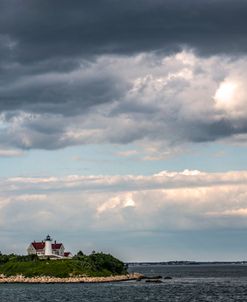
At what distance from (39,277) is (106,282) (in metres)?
21.2

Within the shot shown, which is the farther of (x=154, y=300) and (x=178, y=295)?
(x=178, y=295)

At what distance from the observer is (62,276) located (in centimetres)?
19575

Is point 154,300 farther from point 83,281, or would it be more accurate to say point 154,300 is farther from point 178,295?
point 83,281

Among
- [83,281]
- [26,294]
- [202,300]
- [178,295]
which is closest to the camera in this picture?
[202,300]

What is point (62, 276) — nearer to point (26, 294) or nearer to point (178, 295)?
point (26, 294)

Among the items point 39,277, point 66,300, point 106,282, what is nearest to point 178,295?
point 66,300

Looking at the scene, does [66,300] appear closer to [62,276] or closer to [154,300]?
[154,300]

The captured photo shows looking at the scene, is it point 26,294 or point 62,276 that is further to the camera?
point 62,276

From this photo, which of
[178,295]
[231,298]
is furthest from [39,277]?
[231,298]

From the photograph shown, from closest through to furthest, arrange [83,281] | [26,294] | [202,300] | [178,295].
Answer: [202,300]
[178,295]
[26,294]
[83,281]

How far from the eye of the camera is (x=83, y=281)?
623 ft

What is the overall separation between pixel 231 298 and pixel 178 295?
Result: 1394 cm

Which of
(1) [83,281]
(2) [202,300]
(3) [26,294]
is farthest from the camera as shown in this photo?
(1) [83,281]

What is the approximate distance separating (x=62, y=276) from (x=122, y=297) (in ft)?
233
